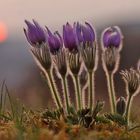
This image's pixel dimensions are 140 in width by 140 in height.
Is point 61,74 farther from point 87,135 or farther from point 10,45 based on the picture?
point 10,45

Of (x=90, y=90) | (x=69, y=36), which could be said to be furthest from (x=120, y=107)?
(x=69, y=36)

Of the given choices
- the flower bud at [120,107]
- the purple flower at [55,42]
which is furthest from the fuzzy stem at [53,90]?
the flower bud at [120,107]

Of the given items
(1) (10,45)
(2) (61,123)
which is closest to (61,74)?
(2) (61,123)

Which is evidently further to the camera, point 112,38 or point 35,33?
point 112,38

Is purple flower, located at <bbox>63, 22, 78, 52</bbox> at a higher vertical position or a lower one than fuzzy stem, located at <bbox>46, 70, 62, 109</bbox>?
higher

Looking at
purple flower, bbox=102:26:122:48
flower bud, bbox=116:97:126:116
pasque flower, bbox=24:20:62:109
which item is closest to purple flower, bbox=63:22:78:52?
pasque flower, bbox=24:20:62:109

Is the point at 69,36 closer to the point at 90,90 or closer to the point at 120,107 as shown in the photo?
the point at 90,90

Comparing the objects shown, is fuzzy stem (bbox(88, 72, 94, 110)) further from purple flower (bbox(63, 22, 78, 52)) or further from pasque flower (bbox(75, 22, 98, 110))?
purple flower (bbox(63, 22, 78, 52))
